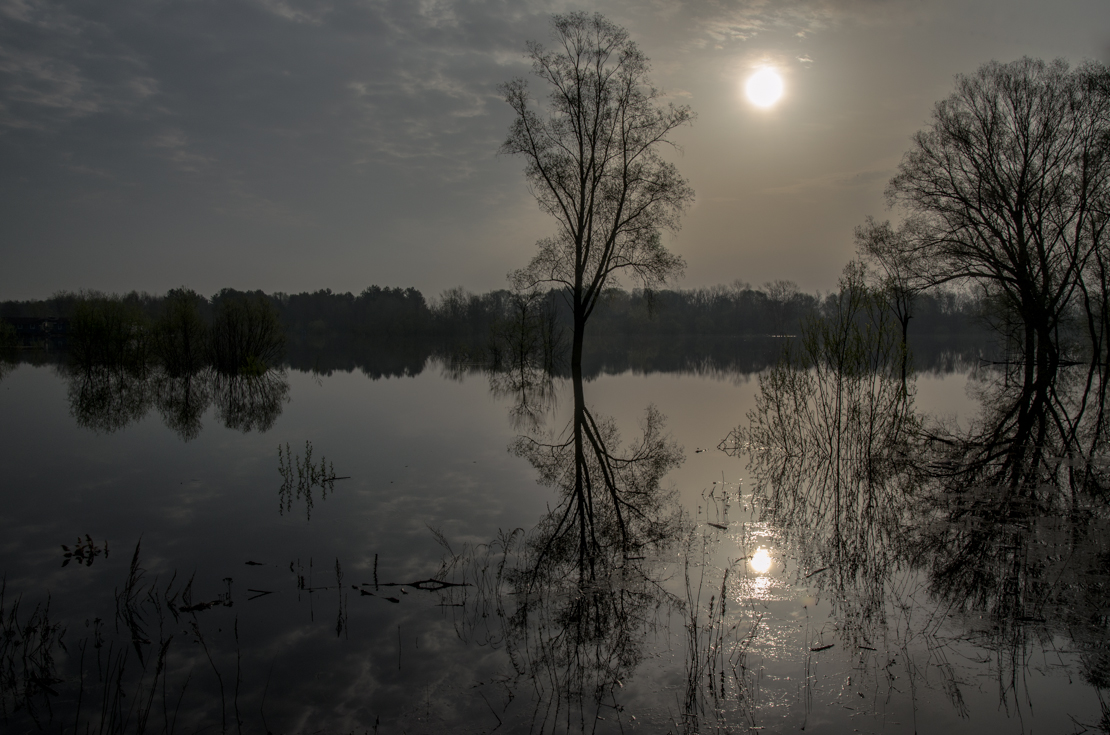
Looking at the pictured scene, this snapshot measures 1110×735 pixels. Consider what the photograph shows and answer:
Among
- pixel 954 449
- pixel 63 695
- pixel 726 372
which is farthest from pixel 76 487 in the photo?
pixel 726 372

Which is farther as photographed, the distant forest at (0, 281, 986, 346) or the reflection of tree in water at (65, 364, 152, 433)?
the distant forest at (0, 281, 986, 346)

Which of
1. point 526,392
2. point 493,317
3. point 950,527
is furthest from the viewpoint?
point 493,317

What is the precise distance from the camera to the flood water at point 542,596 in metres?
3.27

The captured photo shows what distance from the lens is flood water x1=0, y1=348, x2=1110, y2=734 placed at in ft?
10.7

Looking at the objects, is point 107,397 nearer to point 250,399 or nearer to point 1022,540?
point 250,399

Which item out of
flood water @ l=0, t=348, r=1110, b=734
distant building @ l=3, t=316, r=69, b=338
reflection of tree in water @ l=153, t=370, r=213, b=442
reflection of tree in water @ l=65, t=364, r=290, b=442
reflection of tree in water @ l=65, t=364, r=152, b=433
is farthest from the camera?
distant building @ l=3, t=316, r=69, b=338

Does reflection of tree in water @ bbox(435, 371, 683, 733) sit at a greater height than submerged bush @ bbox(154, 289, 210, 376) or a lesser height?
lesser

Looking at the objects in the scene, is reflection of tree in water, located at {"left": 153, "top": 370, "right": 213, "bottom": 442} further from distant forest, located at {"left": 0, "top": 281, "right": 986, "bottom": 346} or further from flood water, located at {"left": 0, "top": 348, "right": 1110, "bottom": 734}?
distant forest, located at {"left": 0, "top": 281, "right": 986, "bottom": 346}

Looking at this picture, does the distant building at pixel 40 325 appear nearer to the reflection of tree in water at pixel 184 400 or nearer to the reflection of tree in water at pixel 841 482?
the reflection of tree in water at pixel 184 400

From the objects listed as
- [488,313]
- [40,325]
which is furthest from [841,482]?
[40,325]

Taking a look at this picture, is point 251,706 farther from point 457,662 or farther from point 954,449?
point 954,449

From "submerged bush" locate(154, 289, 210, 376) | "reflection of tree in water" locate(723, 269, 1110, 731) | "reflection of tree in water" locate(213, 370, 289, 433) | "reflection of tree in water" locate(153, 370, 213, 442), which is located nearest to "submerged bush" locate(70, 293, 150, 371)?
"submerged bush" locate(154, 289, 210, 376)

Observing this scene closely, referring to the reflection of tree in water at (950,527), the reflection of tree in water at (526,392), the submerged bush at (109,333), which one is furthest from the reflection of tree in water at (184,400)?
the reflection of tree in water at (950,527)

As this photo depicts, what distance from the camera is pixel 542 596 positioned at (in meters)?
4.55
